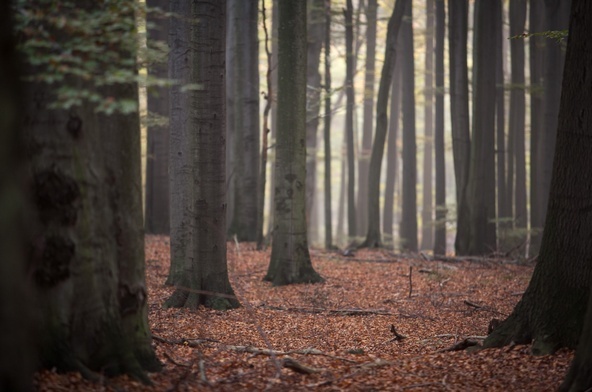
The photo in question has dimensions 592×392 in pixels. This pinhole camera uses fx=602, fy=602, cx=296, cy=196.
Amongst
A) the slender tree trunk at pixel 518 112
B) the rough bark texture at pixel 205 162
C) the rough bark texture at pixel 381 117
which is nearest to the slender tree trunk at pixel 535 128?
the slender tree trunk at pixel 518 112

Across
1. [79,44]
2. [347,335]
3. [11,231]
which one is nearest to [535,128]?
[347,335]

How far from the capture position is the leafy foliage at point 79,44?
4363mm

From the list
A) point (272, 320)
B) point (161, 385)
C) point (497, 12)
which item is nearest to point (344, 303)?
point (272, 320)

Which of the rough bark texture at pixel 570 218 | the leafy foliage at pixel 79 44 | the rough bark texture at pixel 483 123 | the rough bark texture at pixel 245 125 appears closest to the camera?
the leafy foliage at pixel 79 44

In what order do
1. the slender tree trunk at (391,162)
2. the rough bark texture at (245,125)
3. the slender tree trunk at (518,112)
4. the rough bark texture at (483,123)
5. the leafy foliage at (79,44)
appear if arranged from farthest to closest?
1. the slender tree trunk at (391,162)
2. the slender tree trunk at (518,112)
3. the rough bark texture at (245,125)
4. the rough bark texture at (483,123)
5. the leafy foliage at (79,44)

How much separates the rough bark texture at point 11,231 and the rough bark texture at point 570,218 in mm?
5236

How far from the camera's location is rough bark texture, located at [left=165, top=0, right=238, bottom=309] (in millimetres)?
9500

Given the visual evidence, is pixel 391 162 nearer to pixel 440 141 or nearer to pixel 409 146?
pixel 440 141

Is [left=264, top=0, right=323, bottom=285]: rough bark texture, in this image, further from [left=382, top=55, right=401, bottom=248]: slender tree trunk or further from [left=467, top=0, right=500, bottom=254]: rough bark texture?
[left=382, top=55, right=401, bottom=248]: slender tree trunk

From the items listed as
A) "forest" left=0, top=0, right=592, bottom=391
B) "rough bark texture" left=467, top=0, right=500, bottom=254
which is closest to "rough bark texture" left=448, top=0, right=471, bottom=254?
"forest" left=0, top=0, right=592, bottom=391

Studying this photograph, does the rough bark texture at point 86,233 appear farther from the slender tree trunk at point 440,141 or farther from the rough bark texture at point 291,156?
the slender tree trunk at point 440,141

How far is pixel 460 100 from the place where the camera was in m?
18.0

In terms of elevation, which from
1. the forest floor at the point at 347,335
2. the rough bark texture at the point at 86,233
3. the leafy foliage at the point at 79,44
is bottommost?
the forest floor at the point at 347,335

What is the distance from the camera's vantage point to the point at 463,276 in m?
13.9
